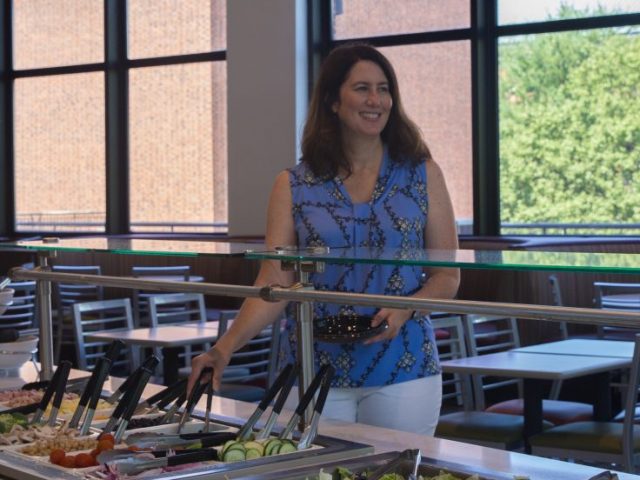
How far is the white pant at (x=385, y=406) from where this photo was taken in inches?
87.7

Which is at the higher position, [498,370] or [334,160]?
[334,160]

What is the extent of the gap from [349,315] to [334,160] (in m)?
0.41

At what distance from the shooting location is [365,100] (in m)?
2.35

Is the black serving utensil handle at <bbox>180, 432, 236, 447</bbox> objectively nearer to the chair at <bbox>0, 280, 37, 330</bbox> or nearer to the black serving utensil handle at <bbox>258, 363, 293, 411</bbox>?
the black serving utensil handle at <bbox>258, 363, 293, 411</bbox>

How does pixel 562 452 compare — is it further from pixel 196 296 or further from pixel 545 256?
pixel 196 296

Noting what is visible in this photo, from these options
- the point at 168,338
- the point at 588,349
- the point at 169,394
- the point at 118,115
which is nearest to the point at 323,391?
the point at 169,394

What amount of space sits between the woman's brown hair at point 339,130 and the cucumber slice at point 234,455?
79 centimetres

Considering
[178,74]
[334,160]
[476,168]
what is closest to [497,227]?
[476,168]

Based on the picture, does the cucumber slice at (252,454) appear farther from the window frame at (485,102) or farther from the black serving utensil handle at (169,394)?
the window frame at (485,102)

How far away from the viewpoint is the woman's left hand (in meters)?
2.06

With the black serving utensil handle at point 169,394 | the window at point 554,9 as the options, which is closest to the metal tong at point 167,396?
the black serving utensil handle at point 169,394

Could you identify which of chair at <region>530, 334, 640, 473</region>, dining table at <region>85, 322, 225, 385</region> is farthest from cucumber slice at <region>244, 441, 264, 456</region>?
dining table at <region>85, 322, 225, 385</region>

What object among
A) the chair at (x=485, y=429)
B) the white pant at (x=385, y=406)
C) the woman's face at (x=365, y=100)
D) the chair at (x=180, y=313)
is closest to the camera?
the white pant at (x=385, y=406)

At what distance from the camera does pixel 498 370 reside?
13.3 feet
